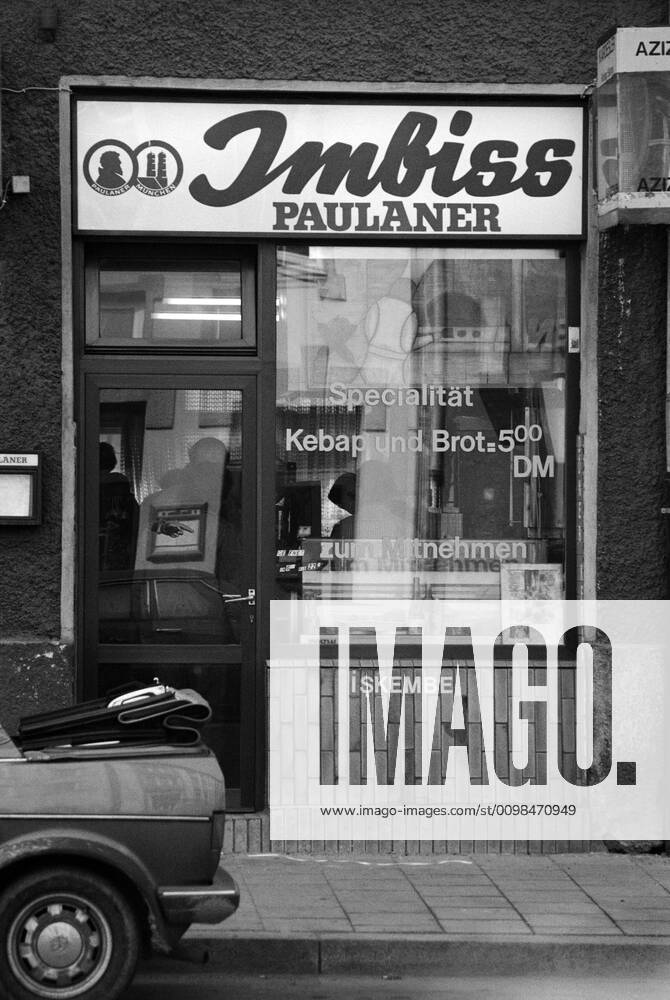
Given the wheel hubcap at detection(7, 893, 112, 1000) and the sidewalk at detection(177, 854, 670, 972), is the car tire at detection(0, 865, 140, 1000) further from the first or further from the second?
the sidewalk at detection(177, 854, 670, 972)

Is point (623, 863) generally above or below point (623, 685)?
below

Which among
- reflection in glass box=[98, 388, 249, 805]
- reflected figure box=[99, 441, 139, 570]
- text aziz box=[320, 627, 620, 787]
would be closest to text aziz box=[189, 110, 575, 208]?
reflection in glass box=[98, 388, 249, 805]

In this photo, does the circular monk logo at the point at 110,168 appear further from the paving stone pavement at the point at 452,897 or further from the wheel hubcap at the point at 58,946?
the wheel hubcap at the point at 58,946

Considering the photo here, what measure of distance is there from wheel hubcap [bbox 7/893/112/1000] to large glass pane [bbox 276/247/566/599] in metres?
3.22

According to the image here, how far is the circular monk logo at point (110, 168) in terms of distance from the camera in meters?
7.96

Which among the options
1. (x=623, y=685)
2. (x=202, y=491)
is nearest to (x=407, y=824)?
(x=623, y=685)

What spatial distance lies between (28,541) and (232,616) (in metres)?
1.23

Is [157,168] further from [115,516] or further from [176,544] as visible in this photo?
[176,544]

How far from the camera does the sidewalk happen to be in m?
6.18

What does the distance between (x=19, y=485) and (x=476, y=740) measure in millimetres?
2938

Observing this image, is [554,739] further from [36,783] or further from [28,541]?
[36,783]

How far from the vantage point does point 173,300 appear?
27.0 ft

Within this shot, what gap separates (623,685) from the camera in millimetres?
8078

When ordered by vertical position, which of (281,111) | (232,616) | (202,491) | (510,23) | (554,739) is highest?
(510,23)
